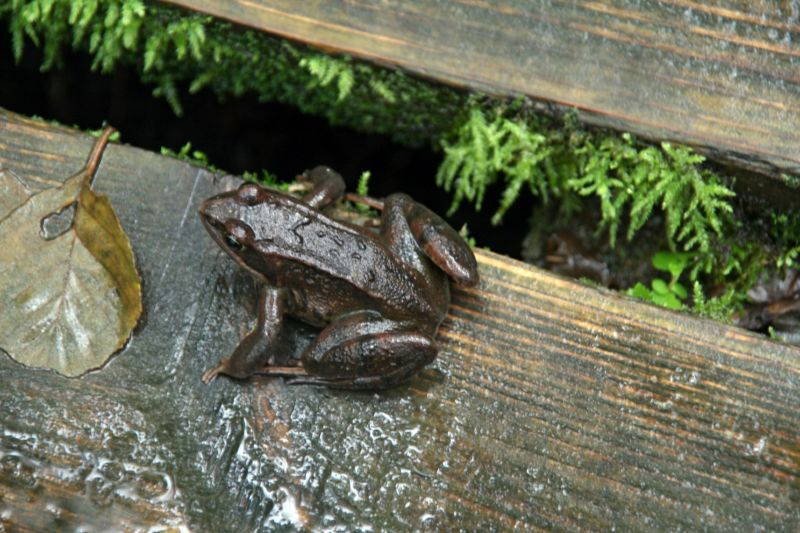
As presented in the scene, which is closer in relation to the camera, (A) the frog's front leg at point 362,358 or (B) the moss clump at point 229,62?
(A) the frog's front leg at point 362,358

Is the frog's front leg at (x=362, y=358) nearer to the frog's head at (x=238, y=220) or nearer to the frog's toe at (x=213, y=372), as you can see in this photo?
the frog's toe at (x=213, y=372)

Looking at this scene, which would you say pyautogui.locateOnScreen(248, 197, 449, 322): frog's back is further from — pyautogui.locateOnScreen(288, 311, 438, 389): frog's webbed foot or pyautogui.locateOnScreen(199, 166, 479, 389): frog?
pyautogui.locateOnScreen(288, 311, 438, 389): frog's webbed foot

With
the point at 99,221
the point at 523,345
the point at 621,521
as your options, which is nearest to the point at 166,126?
the point at 99,221

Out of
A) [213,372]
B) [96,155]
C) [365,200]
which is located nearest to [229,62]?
[96,155]

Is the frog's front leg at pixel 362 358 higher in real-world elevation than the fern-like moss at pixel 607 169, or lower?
lower

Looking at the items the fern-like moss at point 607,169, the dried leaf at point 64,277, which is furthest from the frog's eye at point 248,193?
the fern-like moss at point 607,169

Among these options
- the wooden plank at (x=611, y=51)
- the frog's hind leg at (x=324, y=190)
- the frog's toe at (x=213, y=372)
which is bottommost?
the frog's toe at (x=213, y=372)

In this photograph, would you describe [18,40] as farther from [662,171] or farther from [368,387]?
[662,171]
